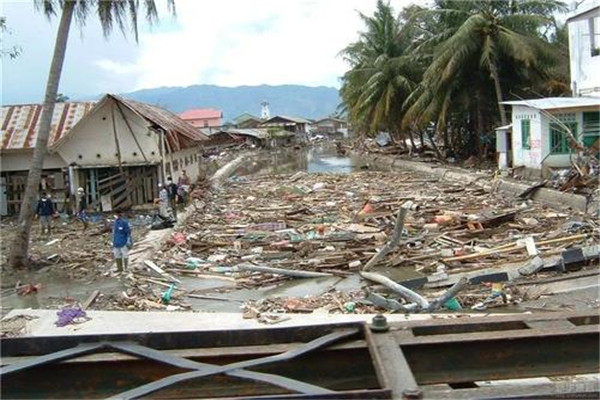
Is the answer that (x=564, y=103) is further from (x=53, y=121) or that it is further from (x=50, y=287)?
(x=53, y=121)

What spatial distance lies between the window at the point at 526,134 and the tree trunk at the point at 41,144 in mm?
19406

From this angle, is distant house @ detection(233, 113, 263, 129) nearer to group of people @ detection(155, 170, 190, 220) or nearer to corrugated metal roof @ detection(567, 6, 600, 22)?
corrugated metal roof @ detection(567, 6, 600, 22)

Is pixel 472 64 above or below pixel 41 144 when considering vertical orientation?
above

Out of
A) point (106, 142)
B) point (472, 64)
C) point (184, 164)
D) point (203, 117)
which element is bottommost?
point (184, 164)

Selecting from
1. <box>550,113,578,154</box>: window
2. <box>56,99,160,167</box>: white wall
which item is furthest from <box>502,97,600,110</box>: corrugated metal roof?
<box>56,99,160,167</box>: white wall

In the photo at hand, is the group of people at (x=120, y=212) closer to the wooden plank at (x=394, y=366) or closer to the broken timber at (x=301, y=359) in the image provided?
the broken timber at (x=301, y=359)

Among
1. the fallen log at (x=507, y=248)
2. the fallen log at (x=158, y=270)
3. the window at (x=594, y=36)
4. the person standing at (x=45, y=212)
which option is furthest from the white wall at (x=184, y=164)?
the window at (x=594, y=36)

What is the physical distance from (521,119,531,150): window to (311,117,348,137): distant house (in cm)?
8841

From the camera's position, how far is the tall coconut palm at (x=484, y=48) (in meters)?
31.4

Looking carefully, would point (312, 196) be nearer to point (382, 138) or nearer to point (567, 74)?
point (567, 74)

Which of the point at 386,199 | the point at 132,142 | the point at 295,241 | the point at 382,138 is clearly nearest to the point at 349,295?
the point at 295,241

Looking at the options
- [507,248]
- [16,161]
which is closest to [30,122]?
[16,161]

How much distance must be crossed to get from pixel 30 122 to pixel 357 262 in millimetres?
16741

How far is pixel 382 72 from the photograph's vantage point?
43438 mm
